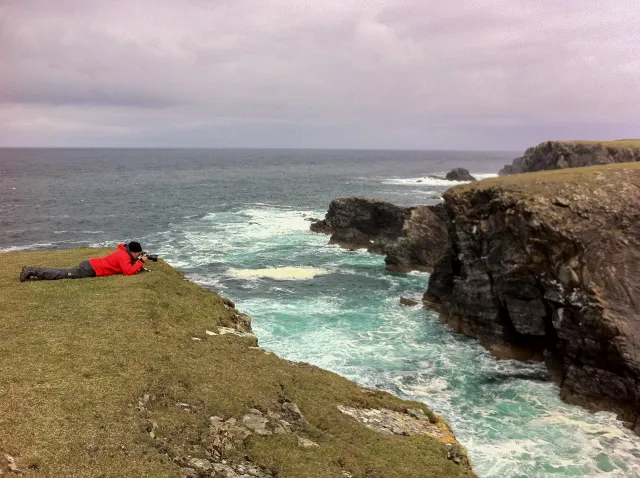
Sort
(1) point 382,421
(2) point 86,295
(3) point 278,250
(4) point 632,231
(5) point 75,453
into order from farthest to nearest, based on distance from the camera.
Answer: (3) point 278,250, (4) point 632,231, (2) point 86,295, (1) point 382,421, (5) point 75,453

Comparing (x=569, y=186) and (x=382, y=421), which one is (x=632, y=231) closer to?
(x=569, y=186)

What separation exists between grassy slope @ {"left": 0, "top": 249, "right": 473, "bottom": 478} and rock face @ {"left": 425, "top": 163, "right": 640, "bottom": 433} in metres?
14.1

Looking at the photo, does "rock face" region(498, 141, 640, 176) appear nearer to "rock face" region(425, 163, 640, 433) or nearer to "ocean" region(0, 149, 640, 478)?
"rock face" region(425, 163, 640, 433)

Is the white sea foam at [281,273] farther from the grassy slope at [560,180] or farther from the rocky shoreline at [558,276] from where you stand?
the grassy slope at [560,180]

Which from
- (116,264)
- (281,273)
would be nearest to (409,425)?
(116,264)

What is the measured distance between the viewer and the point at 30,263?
21938mm

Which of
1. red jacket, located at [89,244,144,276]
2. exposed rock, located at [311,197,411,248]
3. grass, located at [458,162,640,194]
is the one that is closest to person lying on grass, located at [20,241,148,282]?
red jacket, located at [89,244,144,276]

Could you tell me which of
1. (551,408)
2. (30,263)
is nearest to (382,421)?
(551,408)

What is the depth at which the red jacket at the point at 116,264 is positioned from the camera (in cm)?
1983

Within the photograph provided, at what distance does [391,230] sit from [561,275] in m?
35.8

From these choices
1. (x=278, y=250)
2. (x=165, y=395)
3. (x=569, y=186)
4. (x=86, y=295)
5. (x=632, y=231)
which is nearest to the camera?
(x=165, y=395)

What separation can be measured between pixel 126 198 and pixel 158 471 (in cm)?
10813

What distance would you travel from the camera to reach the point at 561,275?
27.9 meters

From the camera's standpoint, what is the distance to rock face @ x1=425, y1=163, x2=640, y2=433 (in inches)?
989
